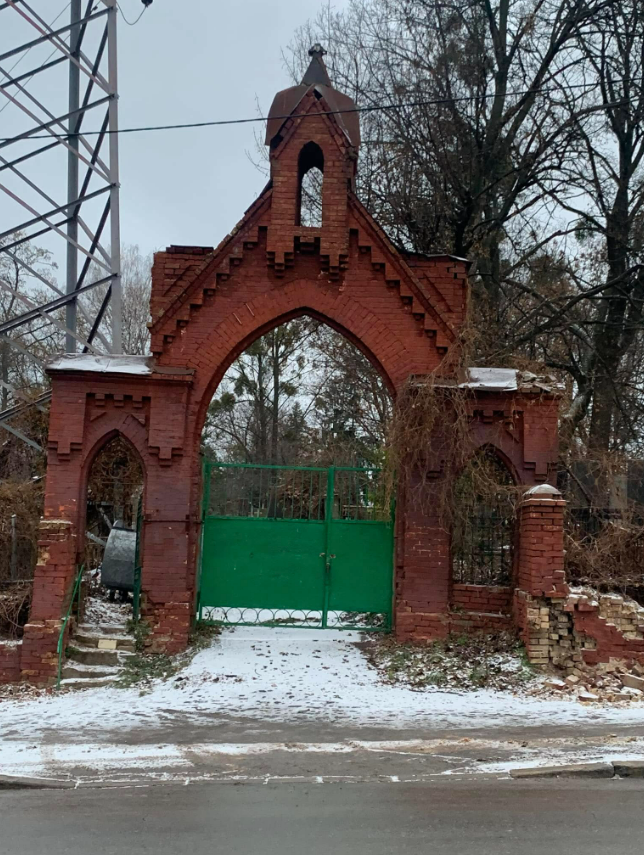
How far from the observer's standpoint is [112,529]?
12.2 m

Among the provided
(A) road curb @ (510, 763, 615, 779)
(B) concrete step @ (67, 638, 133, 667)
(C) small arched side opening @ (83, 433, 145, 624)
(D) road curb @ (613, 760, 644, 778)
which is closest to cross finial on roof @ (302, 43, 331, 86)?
(C) small arched side opening @ (83, 433, 145, 624)

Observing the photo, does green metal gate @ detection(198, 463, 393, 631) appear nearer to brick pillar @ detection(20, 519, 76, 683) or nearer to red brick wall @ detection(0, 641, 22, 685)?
brick pillar @ detection(20, 519, 76, 683)

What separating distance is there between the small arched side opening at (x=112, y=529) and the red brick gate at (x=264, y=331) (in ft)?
1.85

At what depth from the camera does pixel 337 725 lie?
8039 millimetres

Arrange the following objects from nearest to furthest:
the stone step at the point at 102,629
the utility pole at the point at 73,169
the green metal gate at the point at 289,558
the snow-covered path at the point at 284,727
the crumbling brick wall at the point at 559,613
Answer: the snow-covered path at the point at 284,727, the crumbling brick wall at the point at 559,613, the stone step at the point at 102,629, the green metal gate at the point at 289,558, the utility pole at the point at 73,169

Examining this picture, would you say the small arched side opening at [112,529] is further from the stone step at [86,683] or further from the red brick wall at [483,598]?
the red brick wall at [483,598]

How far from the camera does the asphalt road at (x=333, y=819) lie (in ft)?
16.0

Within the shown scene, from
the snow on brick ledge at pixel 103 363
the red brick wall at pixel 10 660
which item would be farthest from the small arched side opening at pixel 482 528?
the red brick wall at pixel 10 660

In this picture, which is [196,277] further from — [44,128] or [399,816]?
[399,816]

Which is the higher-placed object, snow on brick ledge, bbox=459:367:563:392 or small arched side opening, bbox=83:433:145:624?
snow on brick ledge, bbox=459:367:563:392

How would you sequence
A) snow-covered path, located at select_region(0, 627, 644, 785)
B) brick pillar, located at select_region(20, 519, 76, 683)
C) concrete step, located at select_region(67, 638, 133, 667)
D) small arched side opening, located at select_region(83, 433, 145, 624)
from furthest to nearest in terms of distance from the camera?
small arched side opening, located at select_region(83, 433, 145, 624) → concrete step, located at select_region(67, 638, 133, 667) → brick pillar, located at select_region(20, 519, 76, 683) → snow-covered path, located at select_region(0, 627, 644, 785)

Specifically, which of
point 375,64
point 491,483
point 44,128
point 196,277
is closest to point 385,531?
point 491,483

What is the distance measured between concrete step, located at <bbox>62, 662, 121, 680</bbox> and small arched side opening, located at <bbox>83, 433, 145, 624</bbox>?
1.47 m

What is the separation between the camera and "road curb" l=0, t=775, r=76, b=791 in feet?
20.6
